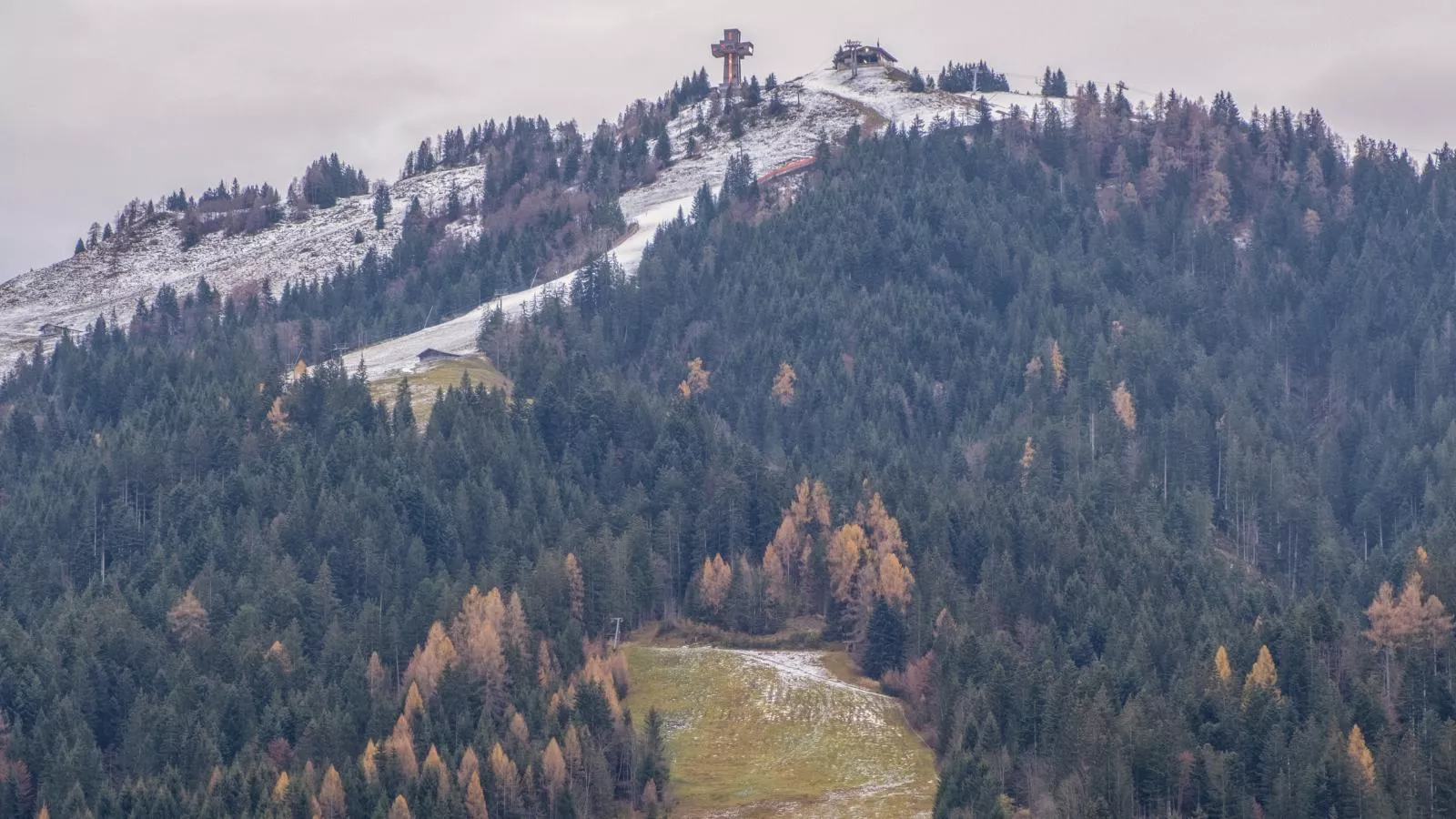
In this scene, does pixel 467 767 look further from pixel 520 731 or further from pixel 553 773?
pixel 520 731

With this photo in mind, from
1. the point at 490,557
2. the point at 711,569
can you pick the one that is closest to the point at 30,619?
the point at 490,557

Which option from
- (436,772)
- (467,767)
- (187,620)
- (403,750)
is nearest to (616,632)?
(403,750)

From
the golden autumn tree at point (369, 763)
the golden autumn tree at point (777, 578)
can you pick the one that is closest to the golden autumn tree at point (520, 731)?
the golden autumn tree at point (369, 763)

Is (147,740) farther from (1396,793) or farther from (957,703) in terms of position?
(1396,793)

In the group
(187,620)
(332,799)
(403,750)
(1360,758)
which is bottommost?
(1360,758)

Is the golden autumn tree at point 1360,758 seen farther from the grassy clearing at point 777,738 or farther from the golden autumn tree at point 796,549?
the golden autumn tree at point 796,549

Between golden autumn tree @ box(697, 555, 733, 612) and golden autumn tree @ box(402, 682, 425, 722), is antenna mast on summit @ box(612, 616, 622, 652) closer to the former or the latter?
golden autumn tree @ box(697, 555, 733, 612)

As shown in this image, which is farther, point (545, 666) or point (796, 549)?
point (796, 549)
